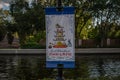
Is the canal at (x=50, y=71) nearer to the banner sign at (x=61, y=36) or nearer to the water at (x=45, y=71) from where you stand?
the water at (x=45, y=71)

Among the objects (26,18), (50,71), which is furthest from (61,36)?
(26,18)

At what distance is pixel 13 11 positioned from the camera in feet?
177

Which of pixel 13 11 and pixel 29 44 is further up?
pixel 13 11

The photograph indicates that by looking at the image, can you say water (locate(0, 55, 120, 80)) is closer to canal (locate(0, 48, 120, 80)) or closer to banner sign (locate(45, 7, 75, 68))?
canal (locate(0, 48, 120, 80))

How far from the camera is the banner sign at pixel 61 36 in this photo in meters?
9.47

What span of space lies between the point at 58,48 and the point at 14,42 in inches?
2300

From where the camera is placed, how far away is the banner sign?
9469 mm

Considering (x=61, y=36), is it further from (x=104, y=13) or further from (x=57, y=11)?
(x=104, y=13)

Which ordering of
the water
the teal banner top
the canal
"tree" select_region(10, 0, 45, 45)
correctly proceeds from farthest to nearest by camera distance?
"tree" select_region(10, 0, 45, 45) < the water < the canal < the teal banner top

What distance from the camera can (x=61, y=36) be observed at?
951cm

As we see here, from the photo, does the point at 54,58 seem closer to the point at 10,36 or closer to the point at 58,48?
the point at 58,48

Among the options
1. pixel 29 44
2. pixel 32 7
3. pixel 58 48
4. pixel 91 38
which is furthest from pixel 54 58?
pixel 91 38

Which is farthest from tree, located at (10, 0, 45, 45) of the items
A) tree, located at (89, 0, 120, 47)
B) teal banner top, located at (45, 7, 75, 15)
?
teal banner top, located at (45, 7, 75, 15)

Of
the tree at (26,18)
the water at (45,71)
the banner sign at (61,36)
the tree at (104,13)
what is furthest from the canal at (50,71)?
the tree at (26,18)
